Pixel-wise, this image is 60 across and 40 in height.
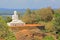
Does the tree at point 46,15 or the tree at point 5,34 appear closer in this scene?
the tree at point 5,34

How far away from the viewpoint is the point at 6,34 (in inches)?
625

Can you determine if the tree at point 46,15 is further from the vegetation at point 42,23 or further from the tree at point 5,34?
the tree at point 5,34

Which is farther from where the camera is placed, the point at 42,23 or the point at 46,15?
the point at 46,15

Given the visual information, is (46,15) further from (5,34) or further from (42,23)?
(5,34)

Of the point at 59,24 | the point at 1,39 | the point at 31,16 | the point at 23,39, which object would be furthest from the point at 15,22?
the point at 1,39

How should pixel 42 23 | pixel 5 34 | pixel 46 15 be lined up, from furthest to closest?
pixel 46 15 → pixel 42 23 → pixel 5 34

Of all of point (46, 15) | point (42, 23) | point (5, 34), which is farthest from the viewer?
point (46, 15)

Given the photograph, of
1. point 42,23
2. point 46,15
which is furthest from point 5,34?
point 46,15

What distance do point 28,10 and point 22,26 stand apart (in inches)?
595

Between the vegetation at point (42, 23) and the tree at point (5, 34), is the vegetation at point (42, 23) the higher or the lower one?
the lower one

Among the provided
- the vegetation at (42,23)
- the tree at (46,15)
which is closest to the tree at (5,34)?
the vegetation at (42,23)

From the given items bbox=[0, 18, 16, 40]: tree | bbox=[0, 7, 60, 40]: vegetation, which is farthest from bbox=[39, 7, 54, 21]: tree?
bbox=[0, 18, 16, 40]: tree

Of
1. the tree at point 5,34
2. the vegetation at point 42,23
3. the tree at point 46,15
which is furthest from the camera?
the tree at point 46,15

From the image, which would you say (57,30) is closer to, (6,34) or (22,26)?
(22,26)
